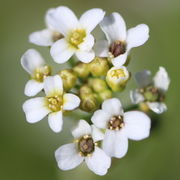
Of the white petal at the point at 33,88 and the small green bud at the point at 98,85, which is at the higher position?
the white petal at the point at 33,88

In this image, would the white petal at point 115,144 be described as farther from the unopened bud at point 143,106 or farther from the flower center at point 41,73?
the flower center at point 41,73

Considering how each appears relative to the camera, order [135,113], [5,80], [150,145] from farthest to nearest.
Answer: [5,80]
[150,145]
[135,113]

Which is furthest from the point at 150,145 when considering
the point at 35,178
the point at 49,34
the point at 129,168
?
the point at 49,34

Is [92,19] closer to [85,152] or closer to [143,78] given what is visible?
[143,78]

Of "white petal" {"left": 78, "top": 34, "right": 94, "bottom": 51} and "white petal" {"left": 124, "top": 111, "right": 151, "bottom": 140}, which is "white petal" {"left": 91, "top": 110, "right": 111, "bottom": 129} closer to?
"white petal" {"left": 124, "top": 111, "right": 151, "bottom": 140}

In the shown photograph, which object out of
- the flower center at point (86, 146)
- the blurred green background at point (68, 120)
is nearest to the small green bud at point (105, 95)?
the flower center at point (86, 146)

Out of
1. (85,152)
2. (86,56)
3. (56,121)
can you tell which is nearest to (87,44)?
(86,56)

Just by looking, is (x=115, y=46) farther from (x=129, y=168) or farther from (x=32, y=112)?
(x=129, y=168)
